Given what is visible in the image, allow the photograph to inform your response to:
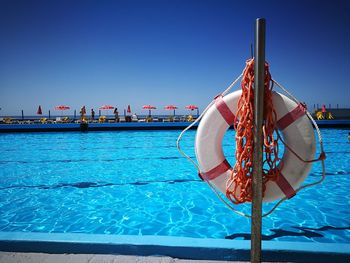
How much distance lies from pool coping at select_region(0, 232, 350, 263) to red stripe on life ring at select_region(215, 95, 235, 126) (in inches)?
37.1

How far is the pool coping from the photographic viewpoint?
1.71m

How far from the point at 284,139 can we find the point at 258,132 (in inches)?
14.8

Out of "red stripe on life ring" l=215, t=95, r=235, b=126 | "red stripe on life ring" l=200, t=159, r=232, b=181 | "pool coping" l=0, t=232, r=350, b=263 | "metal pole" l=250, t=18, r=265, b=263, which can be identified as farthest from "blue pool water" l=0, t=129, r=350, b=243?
"red stripe on life ring" l=215, t=95, r=235, b=126

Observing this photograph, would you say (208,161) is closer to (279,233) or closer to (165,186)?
(279,233)

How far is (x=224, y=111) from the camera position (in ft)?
4.95

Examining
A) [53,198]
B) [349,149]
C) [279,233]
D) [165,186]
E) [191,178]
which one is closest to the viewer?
[279,233]

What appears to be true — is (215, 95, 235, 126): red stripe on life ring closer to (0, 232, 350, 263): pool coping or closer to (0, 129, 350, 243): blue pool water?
(0, 232, 350, 263): pool coping

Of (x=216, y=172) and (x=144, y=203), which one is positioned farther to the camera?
(x=144, y=203)

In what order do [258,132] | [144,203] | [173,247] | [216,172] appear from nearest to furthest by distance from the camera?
[258,132] < [216,172] < [173,247] < [144,203]

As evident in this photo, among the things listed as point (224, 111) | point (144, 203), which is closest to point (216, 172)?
point (224, 111)

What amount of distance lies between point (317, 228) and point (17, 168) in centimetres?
679

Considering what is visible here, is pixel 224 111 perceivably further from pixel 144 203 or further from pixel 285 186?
pixel 144 203

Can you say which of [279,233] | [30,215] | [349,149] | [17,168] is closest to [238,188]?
[279,233]

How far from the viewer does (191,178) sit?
210 inches
